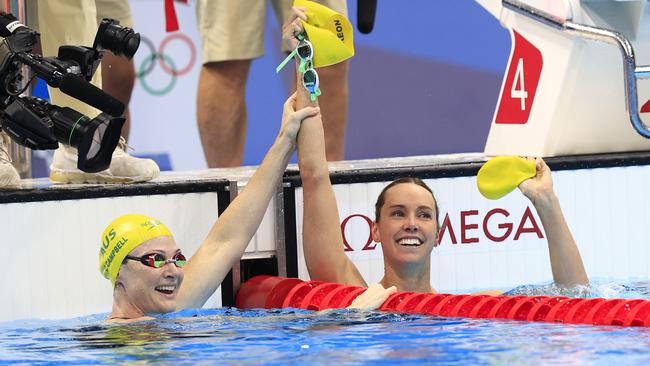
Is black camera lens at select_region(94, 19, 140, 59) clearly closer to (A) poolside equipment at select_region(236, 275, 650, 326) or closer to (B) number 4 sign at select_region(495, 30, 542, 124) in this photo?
(A) poolside equipment at select_region(236, 275, 650, 326)

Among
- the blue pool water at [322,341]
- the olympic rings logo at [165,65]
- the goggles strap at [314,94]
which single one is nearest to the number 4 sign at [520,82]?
the goggles strap at [314,94]

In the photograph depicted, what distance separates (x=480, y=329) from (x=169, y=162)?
3.29m

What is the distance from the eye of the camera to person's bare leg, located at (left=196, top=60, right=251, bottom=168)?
488 cm

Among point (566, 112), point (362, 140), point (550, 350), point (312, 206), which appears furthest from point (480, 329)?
point (362, 140)

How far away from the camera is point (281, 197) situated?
14.1 ft

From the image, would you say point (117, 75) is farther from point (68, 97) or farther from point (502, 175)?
point (502, 175)

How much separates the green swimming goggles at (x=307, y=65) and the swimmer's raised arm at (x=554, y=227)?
0.68m

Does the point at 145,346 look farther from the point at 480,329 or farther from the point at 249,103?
the point at 249,103

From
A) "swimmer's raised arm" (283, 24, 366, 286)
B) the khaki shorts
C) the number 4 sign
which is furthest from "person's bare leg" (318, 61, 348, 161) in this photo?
"swimmer's raised arm" (283, 24, 366, 286)

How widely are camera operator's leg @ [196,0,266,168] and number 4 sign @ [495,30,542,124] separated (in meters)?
0.89

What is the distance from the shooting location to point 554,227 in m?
3.87

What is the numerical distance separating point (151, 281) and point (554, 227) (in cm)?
113

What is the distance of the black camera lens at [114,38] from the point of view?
377 cm

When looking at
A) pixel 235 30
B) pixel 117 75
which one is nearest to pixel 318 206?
pixel 235 30
